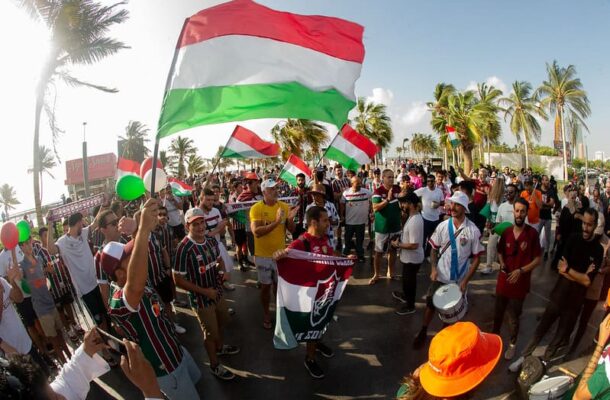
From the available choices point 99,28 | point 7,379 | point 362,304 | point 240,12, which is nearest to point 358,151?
point 362,304

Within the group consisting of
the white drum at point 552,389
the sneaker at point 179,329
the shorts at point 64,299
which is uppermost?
the white drum at point 552,389

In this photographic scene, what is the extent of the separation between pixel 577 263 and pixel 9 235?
6204 mm

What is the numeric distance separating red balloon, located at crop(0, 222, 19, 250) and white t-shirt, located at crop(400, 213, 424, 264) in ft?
15.7

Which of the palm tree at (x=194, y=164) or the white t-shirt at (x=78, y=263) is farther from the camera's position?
the palm tree at (x=194, y=164)

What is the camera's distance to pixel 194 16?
321 cm

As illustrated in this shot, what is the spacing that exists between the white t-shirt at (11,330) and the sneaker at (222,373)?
1787 millimetres

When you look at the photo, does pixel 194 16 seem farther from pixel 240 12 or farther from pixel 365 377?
pixel 365 377

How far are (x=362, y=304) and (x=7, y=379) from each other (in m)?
5.05

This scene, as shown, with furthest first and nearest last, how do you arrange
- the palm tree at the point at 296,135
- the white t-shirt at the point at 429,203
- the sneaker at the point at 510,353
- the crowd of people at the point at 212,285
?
the palm tree at the point at 296,135 < the white t-shirt at the point at 429,203 < the sneaker at the point at 510,353 < the crowd of people at the point at 212,285

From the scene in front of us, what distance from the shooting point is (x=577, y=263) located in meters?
3.89

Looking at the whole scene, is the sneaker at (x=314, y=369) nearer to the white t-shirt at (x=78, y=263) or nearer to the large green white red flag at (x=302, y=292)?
the large green white red flag at (x=302, y=292)

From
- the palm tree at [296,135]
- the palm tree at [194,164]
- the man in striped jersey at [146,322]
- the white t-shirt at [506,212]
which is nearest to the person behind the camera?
the man in striped jersey at [146,322]

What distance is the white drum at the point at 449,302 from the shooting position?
3.92 meters

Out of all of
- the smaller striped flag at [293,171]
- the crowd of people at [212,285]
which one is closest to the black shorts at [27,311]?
the crowd of people at [212,285]
